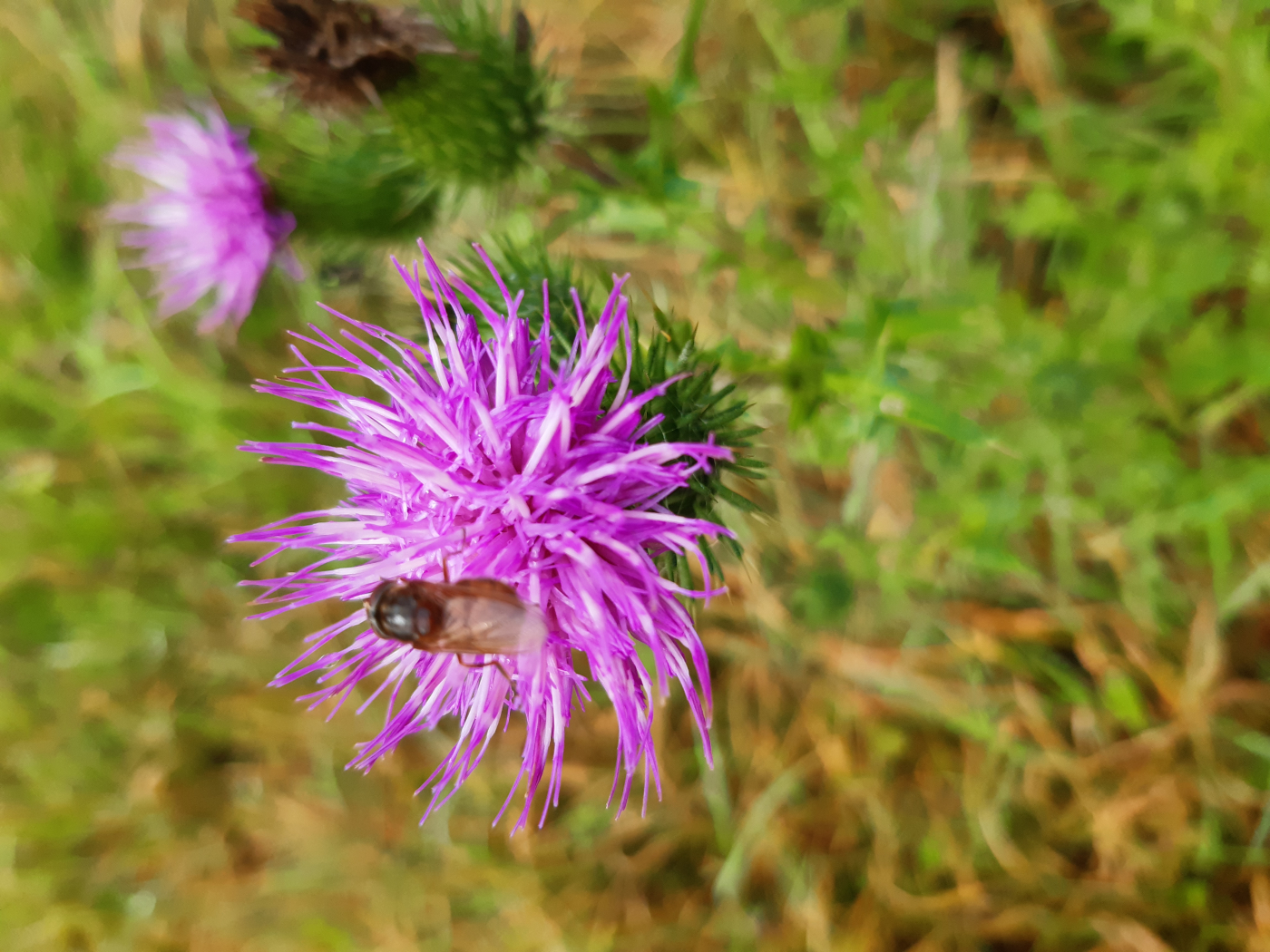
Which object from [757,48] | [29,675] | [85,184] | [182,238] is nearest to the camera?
[182,238]

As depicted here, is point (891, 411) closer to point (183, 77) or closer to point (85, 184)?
point (183, 77)

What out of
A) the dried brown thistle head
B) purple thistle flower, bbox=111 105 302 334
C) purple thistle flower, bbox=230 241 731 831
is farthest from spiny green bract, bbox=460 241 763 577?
purple thistle flower, bbox=111 105 302 334

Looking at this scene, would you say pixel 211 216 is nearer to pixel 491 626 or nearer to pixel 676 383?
pixel 676 383

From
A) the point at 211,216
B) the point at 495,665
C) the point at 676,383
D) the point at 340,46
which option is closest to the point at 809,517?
the point at 676,383

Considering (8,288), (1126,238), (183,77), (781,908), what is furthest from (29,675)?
(1126,238)

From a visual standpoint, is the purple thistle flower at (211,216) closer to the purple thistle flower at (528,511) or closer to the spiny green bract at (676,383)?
the spiny green bract at (676,383)

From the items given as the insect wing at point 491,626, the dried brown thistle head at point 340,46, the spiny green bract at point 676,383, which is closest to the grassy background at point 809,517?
the spiny green bract at point 676,383
